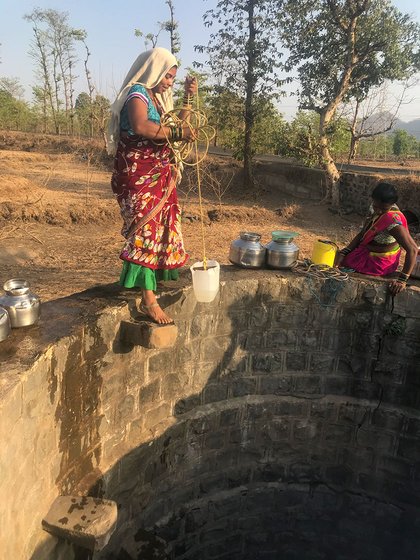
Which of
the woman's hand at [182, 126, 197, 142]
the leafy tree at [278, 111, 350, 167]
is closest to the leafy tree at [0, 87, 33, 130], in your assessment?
the leafy tree at [278, 111, 350, 167]

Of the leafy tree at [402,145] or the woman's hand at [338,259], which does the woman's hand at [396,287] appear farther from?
the leafy tree at [402,145]

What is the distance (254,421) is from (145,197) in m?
2.26

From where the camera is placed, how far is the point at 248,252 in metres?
3.72

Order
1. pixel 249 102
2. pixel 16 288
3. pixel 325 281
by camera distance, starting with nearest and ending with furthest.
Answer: pixel 16 288, pixel 325 281, pixel 249 102

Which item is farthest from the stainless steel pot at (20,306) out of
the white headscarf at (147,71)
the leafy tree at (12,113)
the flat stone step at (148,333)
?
the leafy tree at (12,113)

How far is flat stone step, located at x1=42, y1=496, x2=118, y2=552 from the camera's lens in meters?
2.21

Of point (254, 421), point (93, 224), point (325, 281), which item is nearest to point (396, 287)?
point (325, 281)

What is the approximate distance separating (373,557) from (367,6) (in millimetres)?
9960

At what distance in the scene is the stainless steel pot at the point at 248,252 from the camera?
12.2 feet

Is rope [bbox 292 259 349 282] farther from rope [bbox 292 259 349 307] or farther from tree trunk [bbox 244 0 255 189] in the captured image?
tree trunk [bbox 244 0 255 189]

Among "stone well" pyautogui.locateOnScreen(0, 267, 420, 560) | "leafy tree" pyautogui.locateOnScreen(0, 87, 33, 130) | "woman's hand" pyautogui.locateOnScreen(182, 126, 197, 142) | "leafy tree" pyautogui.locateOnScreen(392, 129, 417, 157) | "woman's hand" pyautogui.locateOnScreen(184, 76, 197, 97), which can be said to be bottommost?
"stone well" pyautogui.locateOnScreen(0, 267, 420, 560)

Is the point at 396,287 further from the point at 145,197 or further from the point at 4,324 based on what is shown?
the point at 4,324

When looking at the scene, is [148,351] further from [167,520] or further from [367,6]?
[367,6]

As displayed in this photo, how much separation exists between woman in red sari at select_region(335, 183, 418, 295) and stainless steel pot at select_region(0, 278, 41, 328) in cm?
267
